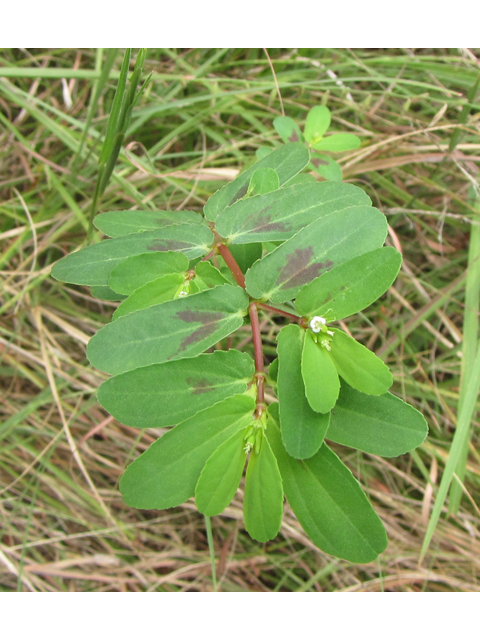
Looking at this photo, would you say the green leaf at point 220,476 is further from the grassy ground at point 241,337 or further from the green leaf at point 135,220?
the grassy ground at point 241,337

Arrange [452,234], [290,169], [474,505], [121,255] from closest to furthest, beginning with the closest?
[121,255]
[290,169]
[474,505]
[452,234]

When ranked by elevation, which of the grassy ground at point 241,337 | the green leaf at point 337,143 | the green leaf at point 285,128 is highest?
the green leaf at point 285,128

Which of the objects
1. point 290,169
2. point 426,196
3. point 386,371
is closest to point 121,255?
point 290,169

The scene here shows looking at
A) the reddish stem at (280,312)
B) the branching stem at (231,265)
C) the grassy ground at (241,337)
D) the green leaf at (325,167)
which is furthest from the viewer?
the grassy ground at (241,337)

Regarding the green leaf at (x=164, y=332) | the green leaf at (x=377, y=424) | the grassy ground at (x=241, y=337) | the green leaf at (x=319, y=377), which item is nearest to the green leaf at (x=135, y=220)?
the green leaf at (x=164, y=332)

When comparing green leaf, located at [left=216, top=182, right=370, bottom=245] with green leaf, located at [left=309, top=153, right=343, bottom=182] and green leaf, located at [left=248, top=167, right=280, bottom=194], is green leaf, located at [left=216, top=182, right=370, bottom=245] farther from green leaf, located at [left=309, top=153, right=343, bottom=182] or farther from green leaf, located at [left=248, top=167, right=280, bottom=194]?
green leaf, located at [left=309, top=153, right=343, bottom=182]

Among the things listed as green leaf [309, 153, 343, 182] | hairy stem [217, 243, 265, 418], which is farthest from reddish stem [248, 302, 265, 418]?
green leaf [309, 153, 343, 182]

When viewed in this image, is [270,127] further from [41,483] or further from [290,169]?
[41,483]
